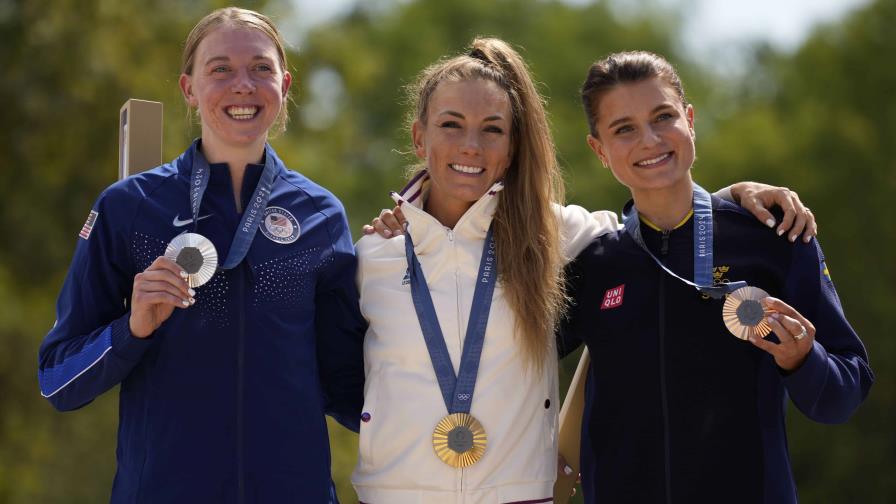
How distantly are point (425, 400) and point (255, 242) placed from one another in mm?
903

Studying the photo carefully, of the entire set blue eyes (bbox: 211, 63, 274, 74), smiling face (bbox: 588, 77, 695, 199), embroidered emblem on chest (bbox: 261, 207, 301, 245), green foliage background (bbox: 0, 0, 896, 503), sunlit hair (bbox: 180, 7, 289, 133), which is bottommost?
embroidered emblem on chest (bbox: 261, 207, 301, 245)

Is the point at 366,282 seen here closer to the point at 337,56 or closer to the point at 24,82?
the point at 24,82

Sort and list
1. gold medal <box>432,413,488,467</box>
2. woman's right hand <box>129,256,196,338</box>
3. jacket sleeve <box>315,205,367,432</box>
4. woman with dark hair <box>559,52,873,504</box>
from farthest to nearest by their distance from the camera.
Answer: jacket sleeve <box>315,205,367,432</box> < gold medal <box>432,413,488,467</box> < woman with dark hair <box>559,52,873,504</box> < woman's right hand <box>129,256,196,338</box>

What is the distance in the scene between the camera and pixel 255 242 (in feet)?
14.9

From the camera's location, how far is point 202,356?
4348 millimetres

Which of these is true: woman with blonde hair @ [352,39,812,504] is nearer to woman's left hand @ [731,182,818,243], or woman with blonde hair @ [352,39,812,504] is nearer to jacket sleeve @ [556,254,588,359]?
jacket sleeve @ [556,254,588,359]

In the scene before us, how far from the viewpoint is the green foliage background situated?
15062mm

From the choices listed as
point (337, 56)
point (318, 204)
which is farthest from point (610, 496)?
point (337, 56)

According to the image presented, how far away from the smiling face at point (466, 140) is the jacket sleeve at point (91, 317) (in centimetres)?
129

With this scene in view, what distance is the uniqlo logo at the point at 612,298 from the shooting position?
4.70 metres

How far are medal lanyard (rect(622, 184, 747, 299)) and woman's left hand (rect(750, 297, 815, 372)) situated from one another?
207 mm

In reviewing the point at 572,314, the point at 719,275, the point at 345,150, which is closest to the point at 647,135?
the point at 719,275

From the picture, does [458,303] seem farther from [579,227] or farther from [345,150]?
[345,150]

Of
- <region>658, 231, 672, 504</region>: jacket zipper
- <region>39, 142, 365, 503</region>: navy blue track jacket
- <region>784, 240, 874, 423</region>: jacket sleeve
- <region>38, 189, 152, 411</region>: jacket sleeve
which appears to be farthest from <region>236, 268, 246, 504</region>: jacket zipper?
<region>784, 240, 874, 423</region>: jacket sleeve
